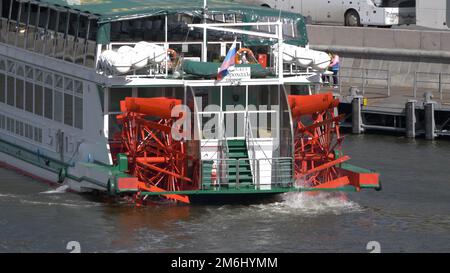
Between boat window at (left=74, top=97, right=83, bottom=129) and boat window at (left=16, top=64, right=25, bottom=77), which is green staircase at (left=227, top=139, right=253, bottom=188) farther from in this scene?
boat window at (left=16, top=64, right=25, bottom=77)

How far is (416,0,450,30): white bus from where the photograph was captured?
209 ft

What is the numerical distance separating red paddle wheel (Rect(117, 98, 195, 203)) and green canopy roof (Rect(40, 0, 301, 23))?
2.44 m

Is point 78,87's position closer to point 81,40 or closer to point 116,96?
point 81,40

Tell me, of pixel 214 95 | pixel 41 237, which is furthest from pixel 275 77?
pixel 41 237

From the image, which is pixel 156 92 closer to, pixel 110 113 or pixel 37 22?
pixel 110 113

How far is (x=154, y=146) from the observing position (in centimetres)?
3894

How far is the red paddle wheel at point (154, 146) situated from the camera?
3838cm

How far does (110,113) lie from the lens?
39719 millimetres

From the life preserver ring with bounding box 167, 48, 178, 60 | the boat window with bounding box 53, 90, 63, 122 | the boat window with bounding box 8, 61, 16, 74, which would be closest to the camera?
the life preserver ring with bounding box 167, 48, 178, 60

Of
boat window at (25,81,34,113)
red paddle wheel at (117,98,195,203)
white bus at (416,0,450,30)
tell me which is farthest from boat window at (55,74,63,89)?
white bus at (416,0,450,30)

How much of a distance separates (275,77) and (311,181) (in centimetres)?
254

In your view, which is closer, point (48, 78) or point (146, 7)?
point (146, 7)

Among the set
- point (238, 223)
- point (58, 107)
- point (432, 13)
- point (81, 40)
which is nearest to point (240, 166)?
point (238, 223)

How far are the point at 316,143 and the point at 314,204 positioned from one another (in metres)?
1.64
